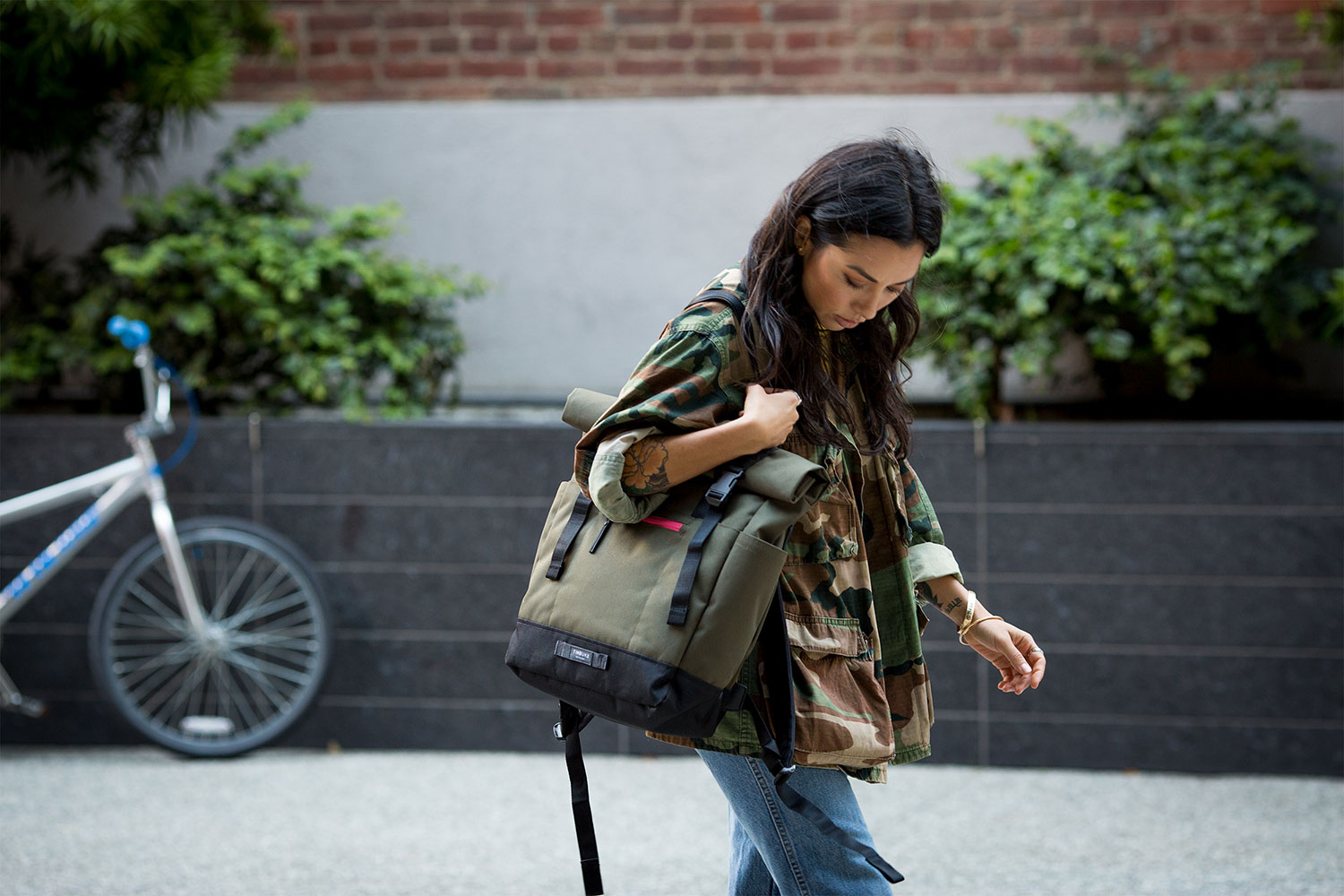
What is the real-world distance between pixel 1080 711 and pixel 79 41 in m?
4.32

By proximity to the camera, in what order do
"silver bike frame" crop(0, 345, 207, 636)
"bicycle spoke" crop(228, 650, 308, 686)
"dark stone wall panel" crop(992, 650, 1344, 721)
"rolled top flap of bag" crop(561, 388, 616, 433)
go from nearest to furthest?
"rolled top flap of bag" crop(561, 388, 616, 433) → "dark stone wall panel" crop(992, 650, 1344, 721) → "silver bike frame" crop(0, 345, 207, 636) → "bicycle spoke" crop(228, 650, 308, 686)

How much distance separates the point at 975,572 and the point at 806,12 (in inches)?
100

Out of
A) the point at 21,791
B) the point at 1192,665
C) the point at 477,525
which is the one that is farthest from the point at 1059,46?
the point at 21,791

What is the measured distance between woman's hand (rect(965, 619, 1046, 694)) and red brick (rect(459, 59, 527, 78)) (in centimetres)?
410

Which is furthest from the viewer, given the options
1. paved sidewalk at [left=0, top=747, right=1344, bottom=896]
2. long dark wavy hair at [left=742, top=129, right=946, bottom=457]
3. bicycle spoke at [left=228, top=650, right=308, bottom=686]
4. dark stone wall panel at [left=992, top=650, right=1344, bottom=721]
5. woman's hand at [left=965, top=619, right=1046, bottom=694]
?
bicycle spoke at [left=228, top=650, right=308, bottom=686]

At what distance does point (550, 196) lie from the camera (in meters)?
5.51

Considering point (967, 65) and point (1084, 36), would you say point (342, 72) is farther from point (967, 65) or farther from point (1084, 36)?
point (1084, 36)

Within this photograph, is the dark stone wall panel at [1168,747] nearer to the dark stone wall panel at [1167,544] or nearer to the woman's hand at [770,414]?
the dark stone wall panel at [1167,544]

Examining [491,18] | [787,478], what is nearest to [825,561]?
[787,478]

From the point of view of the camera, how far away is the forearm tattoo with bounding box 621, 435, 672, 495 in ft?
5.91

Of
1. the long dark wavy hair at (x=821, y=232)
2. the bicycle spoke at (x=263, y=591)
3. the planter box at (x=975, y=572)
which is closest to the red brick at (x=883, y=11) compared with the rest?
the planter box at (x=975, y=572)

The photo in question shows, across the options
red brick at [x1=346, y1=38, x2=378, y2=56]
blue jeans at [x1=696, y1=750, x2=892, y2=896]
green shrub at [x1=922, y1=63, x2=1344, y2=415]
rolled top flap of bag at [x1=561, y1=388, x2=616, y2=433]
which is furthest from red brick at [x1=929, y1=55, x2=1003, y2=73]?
blue jeans at [x1=696, y1=750, x2=892, y2=896]

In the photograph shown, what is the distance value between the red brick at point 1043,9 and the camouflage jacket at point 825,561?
3784 mm

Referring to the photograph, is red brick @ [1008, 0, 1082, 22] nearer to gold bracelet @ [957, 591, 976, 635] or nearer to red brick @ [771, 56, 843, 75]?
red brick @ [771, 56, 843, 75]
